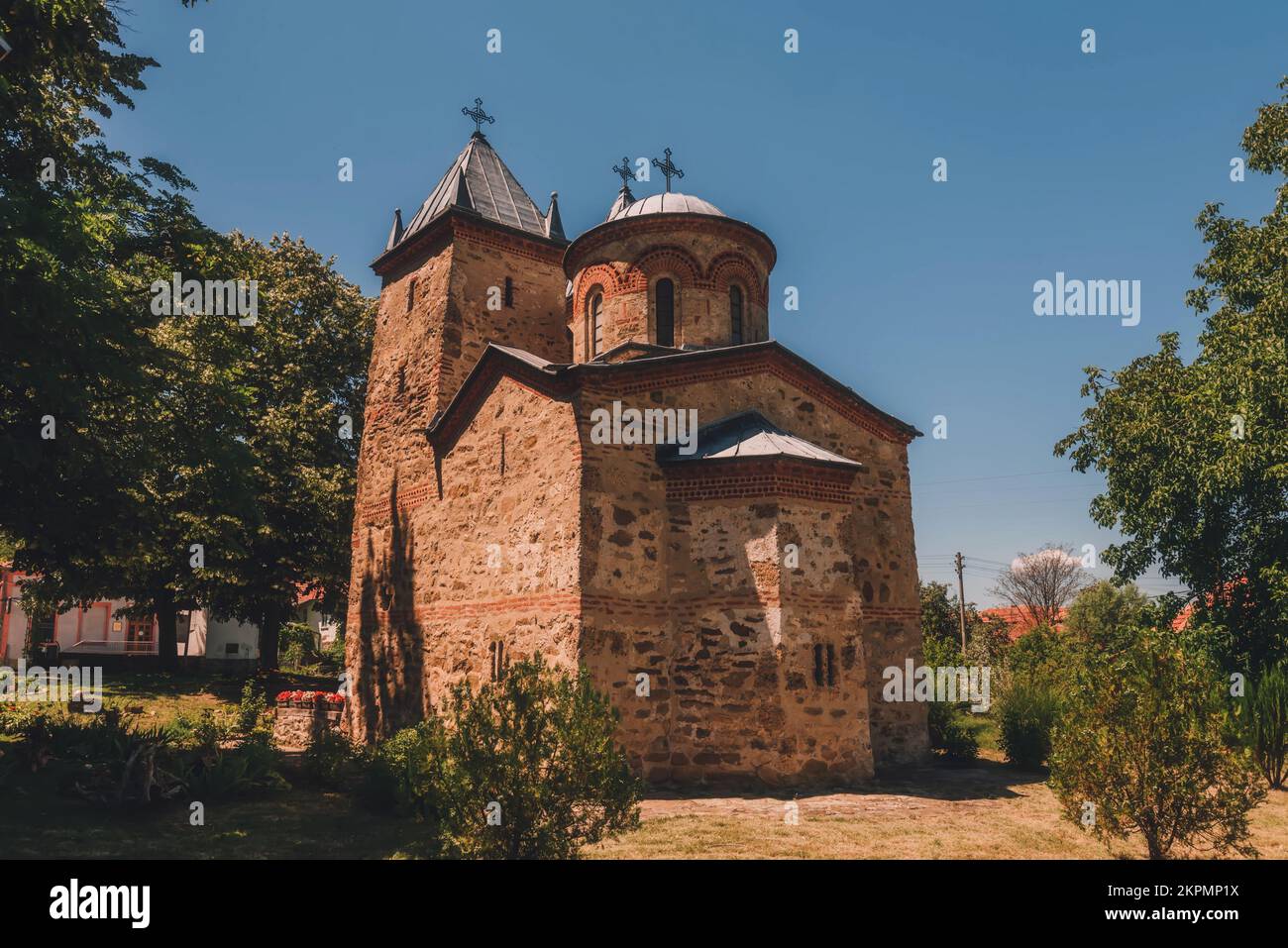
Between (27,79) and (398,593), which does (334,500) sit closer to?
(398,593)

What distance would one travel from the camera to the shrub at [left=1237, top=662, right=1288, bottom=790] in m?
12.6

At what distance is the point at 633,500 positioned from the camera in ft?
41.4

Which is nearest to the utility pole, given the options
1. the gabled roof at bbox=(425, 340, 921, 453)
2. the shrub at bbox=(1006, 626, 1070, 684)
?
the shrub at bbox=(1006, 626, 1070, 684)

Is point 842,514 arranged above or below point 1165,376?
below

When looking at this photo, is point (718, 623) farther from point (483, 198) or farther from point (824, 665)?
point (483, 198)

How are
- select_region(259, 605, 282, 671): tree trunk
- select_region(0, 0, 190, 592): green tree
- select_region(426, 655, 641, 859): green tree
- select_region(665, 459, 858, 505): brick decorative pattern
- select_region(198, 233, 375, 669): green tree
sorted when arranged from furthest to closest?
1. select_region(259, 605, 282, 671): tree trunk
2. select_region(198, 233, 375, 669): green tree
3. select_region(665, 459, 858, 505): brick decorative pattern
4. select_region(0, 0, 190, 592): green tree
5. select_region(426, 655, 641, 859): green tree

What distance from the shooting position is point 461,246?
59.4ft

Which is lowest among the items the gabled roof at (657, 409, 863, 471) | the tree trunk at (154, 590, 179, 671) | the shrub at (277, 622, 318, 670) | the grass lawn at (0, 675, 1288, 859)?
the shrub at (277, 622, 318, 670)

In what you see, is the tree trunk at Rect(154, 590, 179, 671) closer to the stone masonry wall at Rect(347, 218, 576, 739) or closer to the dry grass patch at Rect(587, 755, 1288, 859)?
the stone masonry wall at Rect(347, 218, 576, 739)

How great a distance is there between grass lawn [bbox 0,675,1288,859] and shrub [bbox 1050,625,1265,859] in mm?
1240

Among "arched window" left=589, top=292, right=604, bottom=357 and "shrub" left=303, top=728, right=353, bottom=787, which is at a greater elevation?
"arched window" left=589, top=292, right=604, bottom=357

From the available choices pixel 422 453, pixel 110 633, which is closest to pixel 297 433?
pixel 422 453
